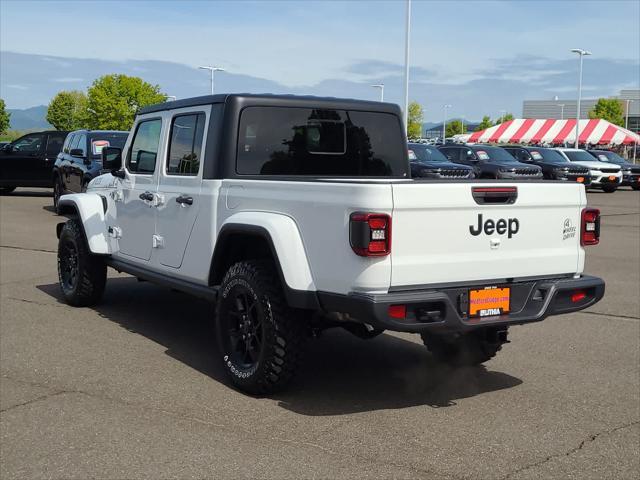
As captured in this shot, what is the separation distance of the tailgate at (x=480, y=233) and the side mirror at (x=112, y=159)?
3729 mm

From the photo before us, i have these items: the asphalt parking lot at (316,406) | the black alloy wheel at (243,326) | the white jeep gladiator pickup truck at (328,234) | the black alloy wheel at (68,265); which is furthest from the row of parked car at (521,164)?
the black alloy wheel at (243,326)

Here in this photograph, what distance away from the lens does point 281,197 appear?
5.21m

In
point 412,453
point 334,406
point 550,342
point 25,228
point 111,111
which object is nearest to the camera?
point 412,453

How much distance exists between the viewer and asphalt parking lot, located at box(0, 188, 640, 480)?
4266 mm

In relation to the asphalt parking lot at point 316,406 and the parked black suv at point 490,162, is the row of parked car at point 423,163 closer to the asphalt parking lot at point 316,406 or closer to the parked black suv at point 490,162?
the parked black suv at point 490,162

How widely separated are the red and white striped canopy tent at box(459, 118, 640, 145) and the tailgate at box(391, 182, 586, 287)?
2639 inches

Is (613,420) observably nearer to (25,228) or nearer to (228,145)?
(228,145)

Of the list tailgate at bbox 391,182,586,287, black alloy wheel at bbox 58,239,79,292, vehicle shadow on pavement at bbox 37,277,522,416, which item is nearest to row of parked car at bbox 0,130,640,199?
black alloy wheel at bbox 58,239,79,292

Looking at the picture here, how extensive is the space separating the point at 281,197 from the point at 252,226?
0.91ft

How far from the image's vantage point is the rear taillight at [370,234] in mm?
4605

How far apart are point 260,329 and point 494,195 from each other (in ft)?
5.55

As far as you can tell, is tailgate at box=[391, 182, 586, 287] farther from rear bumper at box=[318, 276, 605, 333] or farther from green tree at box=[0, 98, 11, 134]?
green tree at box=[0, 98, 11, 134]

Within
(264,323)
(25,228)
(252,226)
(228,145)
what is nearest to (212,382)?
(264,323)

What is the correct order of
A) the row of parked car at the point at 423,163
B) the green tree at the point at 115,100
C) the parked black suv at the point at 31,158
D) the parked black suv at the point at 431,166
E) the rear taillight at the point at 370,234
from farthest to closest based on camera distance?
the green tree at the point at 115,100 < the parked black suv at the point at 431,166 < the parked black suv at the point at 31,158 < the row of parked car at the point at 423,163 < the rear taillight at the point at 370,234
